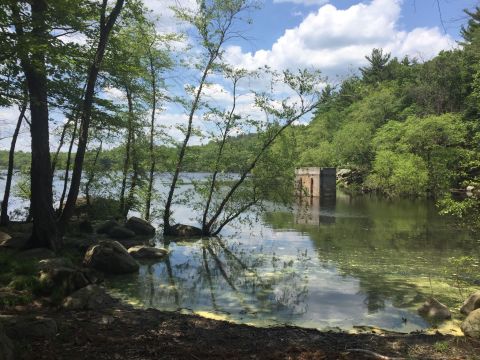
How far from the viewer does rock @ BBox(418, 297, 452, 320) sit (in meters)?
9.97

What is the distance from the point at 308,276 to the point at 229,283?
106 inches

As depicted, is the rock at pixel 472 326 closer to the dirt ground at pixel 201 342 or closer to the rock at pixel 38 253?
the dirt ground at pixel 201 342

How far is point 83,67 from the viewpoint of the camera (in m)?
12.5

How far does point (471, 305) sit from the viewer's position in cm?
1016

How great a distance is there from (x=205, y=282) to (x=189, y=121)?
10.7 metres

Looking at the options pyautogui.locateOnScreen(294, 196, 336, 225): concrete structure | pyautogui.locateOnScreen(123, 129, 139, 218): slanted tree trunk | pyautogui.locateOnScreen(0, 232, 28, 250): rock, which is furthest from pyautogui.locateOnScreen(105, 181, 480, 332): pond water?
pyautogui.locateOnScreen(123, 129, 139, 218): slanted tree trunk

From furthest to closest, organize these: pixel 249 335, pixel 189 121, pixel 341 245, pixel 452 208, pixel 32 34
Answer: pixel 189 121, pixel 341 245, pixel 452 208, pixel 32 34, pixel 249 335

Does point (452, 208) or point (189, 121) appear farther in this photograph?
point (189, 121)

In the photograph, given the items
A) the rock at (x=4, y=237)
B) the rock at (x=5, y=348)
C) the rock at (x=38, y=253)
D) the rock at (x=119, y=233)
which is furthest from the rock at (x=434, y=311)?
the rock at (x=119, y=233)

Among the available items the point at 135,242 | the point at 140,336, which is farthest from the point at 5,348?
the point at 135,242

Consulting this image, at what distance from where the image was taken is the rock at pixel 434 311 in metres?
9.97

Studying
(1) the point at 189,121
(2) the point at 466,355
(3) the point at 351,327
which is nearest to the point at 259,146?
(1) the point at 189,121

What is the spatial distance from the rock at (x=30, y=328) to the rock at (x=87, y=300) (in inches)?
75.5

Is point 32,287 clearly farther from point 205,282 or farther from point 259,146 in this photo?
point 259,146
